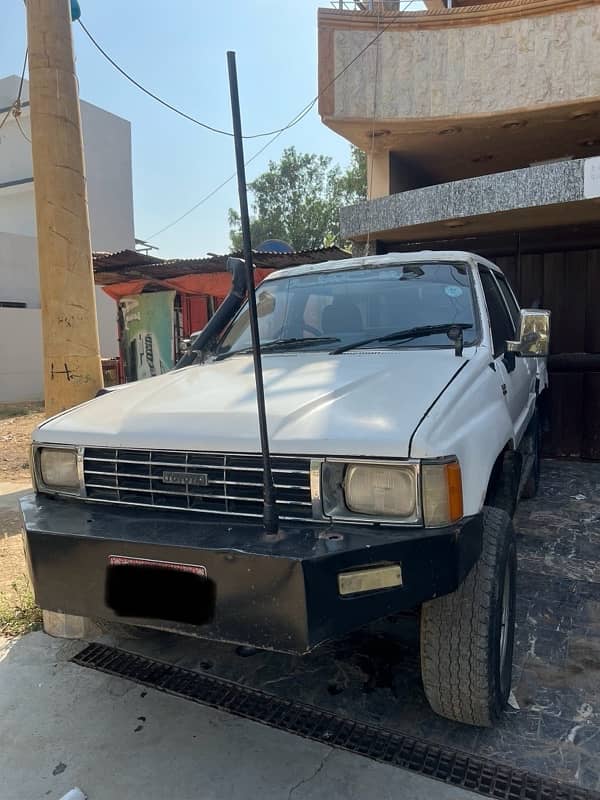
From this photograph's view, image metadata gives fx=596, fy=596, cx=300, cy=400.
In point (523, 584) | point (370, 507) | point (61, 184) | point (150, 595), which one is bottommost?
point (523, 584)

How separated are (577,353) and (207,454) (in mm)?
6053

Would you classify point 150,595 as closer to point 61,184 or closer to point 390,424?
point 390,424

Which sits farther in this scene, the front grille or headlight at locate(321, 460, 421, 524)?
the front grille

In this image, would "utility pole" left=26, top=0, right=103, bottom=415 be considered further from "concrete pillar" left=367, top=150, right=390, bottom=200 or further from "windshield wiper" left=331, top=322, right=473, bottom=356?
"concrete pillar" left=367, top=150, right=390, bottom=200

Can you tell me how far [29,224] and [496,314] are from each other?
20843 millimetres

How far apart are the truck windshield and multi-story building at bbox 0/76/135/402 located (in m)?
15.4

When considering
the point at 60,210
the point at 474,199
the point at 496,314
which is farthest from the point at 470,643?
the point at 474,199

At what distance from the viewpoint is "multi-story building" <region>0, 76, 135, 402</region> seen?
1773 centimetres

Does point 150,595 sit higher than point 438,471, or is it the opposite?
point 438,471

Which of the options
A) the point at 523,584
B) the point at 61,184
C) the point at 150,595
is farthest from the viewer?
the point at 61,184

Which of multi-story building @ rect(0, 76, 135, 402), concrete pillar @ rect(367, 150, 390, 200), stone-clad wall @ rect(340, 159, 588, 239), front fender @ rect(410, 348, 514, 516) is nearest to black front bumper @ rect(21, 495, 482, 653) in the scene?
front fender @ rect(410, 348, 514, 516)

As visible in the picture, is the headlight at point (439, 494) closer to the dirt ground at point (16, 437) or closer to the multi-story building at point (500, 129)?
the multi-story building at point (500, 129)

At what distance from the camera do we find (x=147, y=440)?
A: 2277mm

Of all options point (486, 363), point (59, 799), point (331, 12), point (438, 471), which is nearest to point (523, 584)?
point (486, 363)
